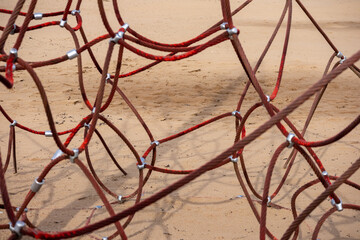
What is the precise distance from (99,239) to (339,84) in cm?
286

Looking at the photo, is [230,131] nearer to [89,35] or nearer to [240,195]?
[240,195]

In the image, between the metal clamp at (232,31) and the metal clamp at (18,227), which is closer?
the metal clamp at (18,227)

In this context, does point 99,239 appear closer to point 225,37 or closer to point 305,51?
point 225,37

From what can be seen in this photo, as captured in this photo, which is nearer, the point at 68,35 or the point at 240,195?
the point at 240,195

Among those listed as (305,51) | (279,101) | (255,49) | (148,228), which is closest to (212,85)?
(279,101)

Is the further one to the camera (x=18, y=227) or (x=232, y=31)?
(x=232, y=31)

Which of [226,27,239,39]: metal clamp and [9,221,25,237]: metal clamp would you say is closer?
[9,221,25,237]: metal clamp

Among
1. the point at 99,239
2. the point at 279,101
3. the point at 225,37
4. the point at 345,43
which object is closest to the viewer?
the point at 225,37

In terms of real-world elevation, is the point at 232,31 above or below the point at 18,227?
above

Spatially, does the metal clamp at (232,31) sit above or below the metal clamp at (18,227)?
above

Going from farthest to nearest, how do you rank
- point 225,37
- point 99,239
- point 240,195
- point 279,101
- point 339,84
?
point 339,84
point 279,101
point 240,195
point 99,239
point 225,37

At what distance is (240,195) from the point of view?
76.4 inches

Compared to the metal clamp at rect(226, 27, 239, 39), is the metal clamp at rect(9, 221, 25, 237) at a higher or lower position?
Answer: lower

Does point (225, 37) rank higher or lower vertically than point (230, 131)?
higher
